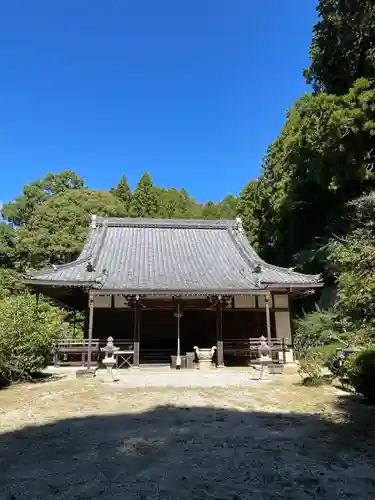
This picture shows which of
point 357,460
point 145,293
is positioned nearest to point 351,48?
point 145,293

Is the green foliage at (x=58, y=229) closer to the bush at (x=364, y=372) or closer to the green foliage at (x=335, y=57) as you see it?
the green foliage at (x=335, y=57)

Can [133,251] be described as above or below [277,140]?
below

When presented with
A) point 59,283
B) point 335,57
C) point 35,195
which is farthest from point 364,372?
point 35,195

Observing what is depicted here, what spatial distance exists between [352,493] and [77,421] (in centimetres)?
428

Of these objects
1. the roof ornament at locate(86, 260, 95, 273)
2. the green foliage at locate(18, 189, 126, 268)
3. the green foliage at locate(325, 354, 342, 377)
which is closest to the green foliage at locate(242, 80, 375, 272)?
the green foliage at locate(325, 354, 342, 377)

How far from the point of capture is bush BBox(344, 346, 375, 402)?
7.45 meters

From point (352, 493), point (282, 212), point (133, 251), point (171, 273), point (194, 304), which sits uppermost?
point (282, 212)

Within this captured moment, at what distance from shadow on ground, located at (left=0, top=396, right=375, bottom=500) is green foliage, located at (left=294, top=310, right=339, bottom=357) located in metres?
8.64

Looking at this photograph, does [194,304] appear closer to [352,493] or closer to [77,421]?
[77,421]

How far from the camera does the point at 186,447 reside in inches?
191

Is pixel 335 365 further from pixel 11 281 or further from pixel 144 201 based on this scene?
pixel 144 201

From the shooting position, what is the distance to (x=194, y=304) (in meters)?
15.6

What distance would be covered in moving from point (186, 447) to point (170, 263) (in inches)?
494

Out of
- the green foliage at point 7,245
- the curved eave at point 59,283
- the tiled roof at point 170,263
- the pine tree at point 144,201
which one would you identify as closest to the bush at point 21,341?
the curved eave at point 59,283
